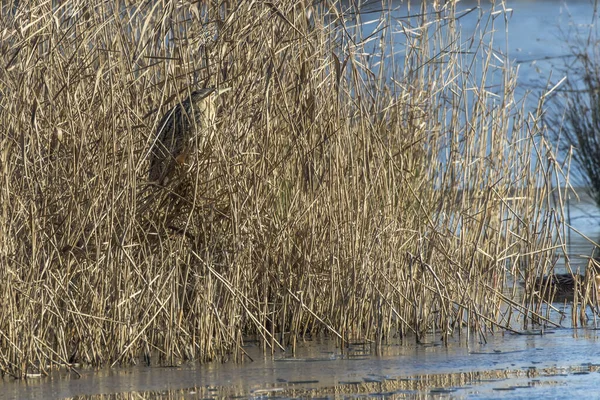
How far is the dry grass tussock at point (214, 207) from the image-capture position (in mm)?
4738

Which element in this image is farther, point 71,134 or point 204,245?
point 204,245

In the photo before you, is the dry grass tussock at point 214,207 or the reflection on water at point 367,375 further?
the dry grass tussock at point 214,207

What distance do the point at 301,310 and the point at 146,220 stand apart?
83 centimetres

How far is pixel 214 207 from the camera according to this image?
207 inches

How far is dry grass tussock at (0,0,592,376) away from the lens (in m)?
4.74

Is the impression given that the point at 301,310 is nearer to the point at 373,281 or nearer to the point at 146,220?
the point at 373,281

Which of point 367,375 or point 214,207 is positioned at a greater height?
point 214,207

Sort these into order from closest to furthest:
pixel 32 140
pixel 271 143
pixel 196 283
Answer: pixel 32 140, pixel 196 283, pixel 271 143

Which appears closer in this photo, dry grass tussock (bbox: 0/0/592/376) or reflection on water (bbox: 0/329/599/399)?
reflection on water (bbox: 0/329/599/399)

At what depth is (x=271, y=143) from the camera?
5414mm

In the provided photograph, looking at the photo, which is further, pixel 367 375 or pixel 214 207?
pixel 214 207

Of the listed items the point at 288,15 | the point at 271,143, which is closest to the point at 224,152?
the point at 271,143

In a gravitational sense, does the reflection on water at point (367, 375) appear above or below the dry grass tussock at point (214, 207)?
below

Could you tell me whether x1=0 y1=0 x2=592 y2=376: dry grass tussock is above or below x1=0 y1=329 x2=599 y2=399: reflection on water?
above
